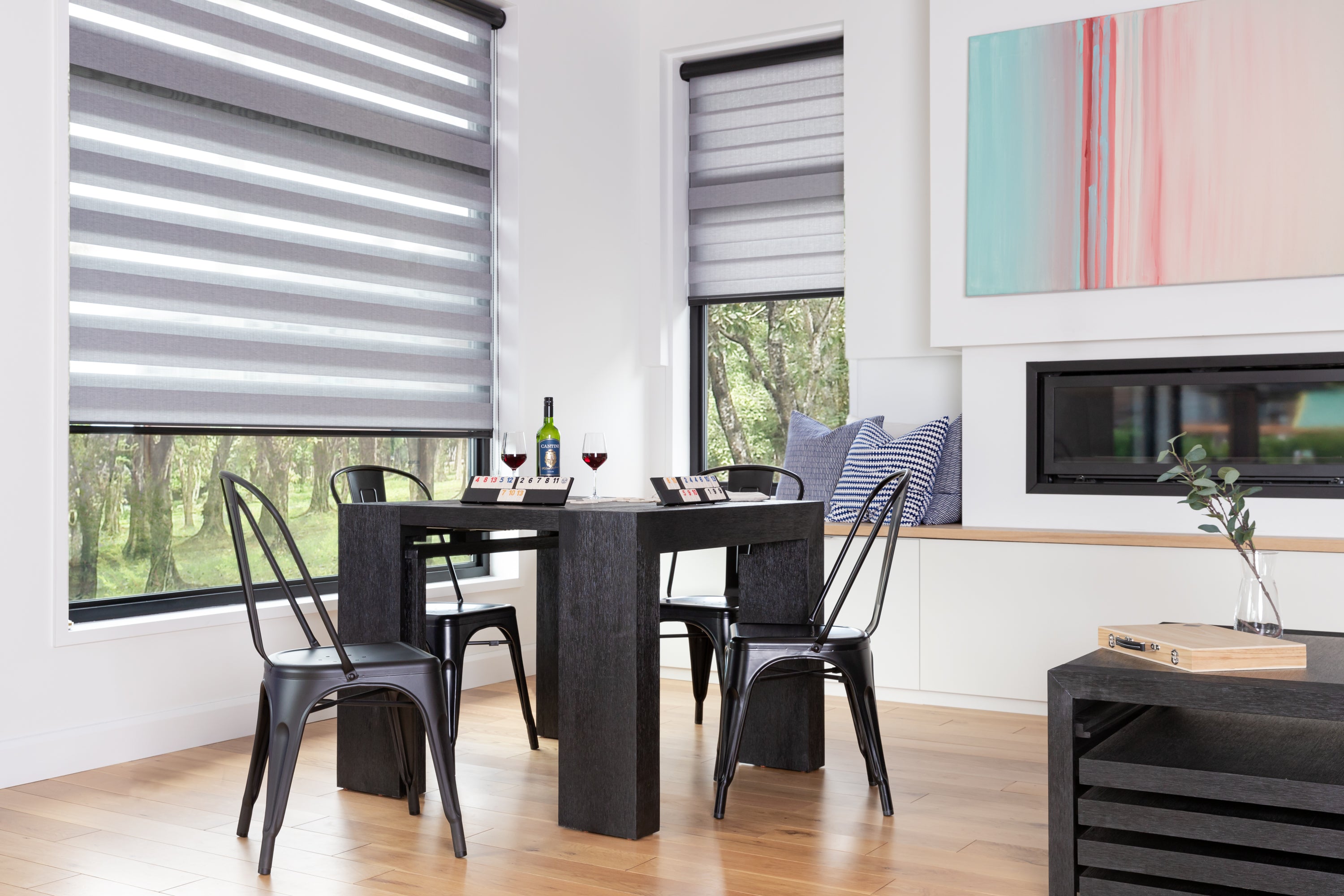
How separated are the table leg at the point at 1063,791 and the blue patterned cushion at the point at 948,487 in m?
2.39

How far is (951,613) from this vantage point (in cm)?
424

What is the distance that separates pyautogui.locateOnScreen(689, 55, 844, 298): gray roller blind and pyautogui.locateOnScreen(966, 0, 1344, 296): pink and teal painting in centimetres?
96

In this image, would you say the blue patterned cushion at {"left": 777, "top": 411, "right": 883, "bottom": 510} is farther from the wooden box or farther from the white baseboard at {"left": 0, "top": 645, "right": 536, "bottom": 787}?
the wooden box

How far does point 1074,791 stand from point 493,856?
1194 millimetres

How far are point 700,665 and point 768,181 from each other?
2.53 metres

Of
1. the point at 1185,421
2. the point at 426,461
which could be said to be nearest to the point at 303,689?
the point at 426,461

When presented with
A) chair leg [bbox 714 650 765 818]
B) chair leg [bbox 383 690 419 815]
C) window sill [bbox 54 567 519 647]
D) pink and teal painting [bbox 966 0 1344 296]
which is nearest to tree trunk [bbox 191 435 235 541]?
window sill [bbox 54 567 519 647]

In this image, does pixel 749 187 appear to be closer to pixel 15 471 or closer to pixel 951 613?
pixel 951 613

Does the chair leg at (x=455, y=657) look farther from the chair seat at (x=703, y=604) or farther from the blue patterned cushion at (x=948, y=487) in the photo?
the blue patterned cushion at (x=948, y=487)

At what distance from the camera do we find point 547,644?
3.66 m

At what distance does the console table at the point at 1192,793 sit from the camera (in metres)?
2.04

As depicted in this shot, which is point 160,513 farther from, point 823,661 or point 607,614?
point 823,661

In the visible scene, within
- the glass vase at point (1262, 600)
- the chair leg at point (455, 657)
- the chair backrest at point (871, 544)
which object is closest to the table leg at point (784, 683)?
the chair backrest at point (871, 544)

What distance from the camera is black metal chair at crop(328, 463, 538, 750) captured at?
334 cm
